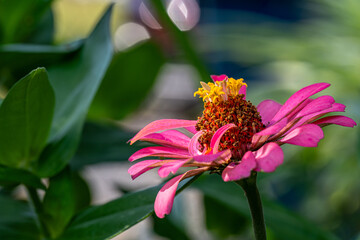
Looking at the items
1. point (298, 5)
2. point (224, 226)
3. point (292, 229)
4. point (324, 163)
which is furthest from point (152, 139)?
point (298, 5)

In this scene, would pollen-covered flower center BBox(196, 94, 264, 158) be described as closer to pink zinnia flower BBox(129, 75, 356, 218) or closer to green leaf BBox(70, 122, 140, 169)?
pink zinnia flower BBox(129, 75, 356, 218)

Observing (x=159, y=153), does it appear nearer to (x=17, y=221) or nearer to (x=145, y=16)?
(x=17, y=221)

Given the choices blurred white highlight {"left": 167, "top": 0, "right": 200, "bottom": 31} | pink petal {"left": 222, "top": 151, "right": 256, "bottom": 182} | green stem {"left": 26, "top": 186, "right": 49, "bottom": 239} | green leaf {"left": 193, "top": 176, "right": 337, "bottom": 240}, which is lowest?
blurred white highlight {"left": 167, "top": 0, "right": 200, "bottom": 31}

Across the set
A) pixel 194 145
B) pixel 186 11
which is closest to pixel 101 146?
pixel 194 145

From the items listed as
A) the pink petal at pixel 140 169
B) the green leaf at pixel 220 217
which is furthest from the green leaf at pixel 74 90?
the green leaf at pixel 220 217

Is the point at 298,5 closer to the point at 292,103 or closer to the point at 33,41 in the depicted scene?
the point at 33,41

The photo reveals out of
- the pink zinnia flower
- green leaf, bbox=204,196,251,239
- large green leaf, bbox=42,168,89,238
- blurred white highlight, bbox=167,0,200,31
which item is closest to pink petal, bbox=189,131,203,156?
the pink zinnia flower
